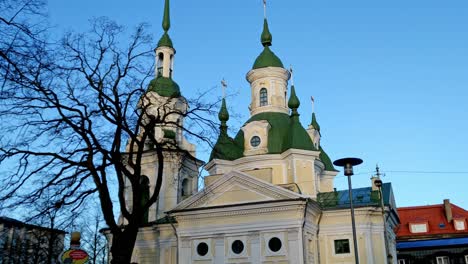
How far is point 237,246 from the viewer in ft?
104

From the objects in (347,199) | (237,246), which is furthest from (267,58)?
(237,246)

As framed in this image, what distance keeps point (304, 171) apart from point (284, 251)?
8.09 meters

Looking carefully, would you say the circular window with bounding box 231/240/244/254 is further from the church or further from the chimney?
the chimney

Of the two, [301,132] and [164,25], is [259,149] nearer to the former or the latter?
[301,132]

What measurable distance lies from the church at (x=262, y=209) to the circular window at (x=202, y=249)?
2.6 inches

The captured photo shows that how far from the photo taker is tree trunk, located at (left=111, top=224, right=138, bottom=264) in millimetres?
16234

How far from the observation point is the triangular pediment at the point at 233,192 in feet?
103

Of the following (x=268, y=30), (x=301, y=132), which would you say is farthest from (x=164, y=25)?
(x=301, y=132)

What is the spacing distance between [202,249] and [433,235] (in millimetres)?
33408

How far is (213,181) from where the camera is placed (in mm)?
33688

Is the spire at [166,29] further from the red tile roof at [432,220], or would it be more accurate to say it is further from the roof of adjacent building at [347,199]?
the red tile roof at [432,220]

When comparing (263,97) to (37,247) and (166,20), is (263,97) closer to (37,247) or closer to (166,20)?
(166,20)

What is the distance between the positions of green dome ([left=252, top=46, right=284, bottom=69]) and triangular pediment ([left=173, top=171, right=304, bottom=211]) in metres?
14.5

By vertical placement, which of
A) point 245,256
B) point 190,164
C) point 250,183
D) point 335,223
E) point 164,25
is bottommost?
point 245,256
